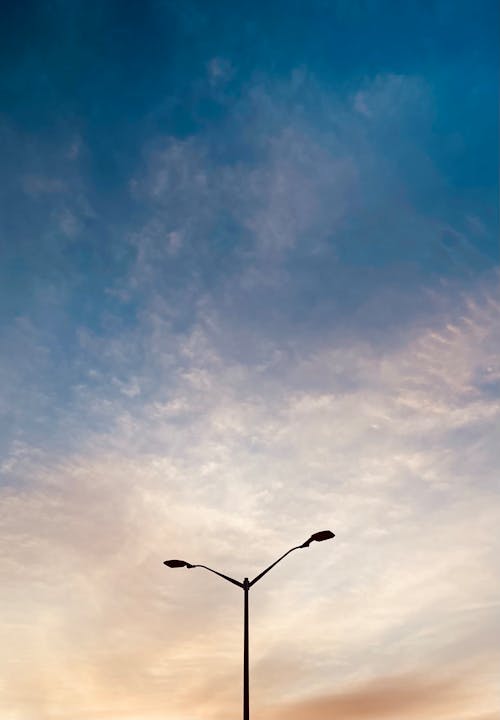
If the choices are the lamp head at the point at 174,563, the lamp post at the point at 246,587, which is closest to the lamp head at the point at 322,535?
the lamp post at the point at 246,587

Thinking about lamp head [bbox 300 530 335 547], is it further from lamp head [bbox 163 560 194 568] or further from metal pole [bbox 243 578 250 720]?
lamp head [bbox 163 560 194 568]

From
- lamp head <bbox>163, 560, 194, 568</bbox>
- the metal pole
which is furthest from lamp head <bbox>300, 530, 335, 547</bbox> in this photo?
lamp head <bbox>163, 560, 194, 568</bbox>

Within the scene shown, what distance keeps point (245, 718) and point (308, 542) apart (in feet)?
18.7

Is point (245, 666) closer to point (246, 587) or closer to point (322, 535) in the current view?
point (246, 587)

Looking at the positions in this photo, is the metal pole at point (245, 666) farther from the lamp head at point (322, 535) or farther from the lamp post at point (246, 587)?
the lamp head at point (322, 535)

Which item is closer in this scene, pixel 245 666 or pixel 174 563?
pixel 245 666

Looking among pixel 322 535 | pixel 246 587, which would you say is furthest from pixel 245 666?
pixel 322 535

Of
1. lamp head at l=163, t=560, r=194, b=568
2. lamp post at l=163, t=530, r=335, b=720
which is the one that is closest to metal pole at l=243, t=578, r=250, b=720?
lamp post at l=163, t=530, r=335, b=720

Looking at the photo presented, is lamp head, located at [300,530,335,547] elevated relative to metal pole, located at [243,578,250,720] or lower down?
elevated

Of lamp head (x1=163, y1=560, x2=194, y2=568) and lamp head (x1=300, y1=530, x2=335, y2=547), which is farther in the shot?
lamp head (x1=163, y1=560, x2=194, y2=568)

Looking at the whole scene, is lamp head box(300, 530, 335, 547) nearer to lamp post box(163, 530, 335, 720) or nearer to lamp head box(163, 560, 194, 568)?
lamp post box(163, 530, 335, 720)

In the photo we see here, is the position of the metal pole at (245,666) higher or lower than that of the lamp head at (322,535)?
lower

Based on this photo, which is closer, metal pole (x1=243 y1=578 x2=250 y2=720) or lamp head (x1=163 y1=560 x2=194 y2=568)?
metal pole (x1=243 y1=578 x2=250 y2=720)

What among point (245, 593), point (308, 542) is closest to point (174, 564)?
point (245, 593)
